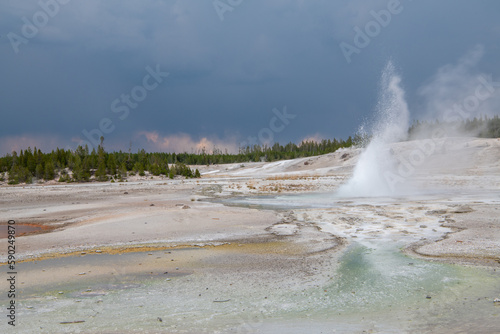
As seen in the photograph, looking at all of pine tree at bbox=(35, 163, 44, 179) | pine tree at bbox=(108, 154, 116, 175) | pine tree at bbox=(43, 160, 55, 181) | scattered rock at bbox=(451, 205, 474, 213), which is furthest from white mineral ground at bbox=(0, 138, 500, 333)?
pine tree at bbox=(108, 154, 116, 175)

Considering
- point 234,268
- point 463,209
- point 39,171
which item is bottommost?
point 234,268

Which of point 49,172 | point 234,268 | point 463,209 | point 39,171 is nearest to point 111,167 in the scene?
point 49,172

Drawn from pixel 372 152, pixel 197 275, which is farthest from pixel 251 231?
pixel 372 152

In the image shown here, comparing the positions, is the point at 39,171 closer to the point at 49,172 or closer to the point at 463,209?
the point at 49,172

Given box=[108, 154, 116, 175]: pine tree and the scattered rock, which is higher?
box=[108, 154, 116, 175]: pine tree

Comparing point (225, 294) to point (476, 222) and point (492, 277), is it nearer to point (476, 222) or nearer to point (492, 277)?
point (492, 277)

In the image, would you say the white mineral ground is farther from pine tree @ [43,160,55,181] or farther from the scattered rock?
pine tree @ [43,160,55,181]

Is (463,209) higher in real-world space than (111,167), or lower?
lower

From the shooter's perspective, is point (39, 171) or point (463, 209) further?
point (39, 171)

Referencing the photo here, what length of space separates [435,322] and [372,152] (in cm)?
4421

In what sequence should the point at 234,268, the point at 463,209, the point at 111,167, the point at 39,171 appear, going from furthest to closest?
1. the point at 111,167
2. the point at 39,171
3. the point at 463,209
4. the point at 234,268

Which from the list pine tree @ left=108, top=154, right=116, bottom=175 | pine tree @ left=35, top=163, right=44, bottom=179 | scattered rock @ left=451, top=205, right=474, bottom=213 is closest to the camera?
scattered rock @ left=451, top=205, right=474, bottom=213

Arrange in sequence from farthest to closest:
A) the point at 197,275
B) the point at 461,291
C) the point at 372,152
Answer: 1. the point at 372,152
2. the point at 197,275
3. the point at 461,291

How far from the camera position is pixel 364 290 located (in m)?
8.66
